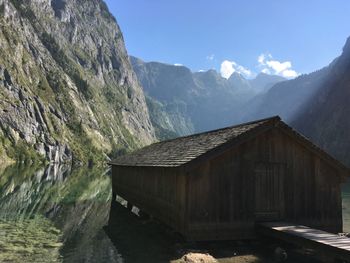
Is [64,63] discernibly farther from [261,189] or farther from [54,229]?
[261,189]

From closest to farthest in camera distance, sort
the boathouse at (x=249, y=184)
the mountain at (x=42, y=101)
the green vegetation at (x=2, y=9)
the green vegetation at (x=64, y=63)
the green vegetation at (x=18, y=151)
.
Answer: the boathouse at (x=249, y=184)
the green vegetation at (x=18, y=151)
the mountain at (x=42, y=101)
the green vegetation at (x=2, y=9)
the green vegetation at (x=64, y=63)

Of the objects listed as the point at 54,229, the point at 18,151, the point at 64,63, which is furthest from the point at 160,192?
the point at 64,63

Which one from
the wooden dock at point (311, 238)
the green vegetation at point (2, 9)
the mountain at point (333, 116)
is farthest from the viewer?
the mountain at point (333, 116)

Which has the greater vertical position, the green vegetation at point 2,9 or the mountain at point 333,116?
the green vegetation at point 2,9

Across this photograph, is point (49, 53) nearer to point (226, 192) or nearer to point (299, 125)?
point (299, 125)

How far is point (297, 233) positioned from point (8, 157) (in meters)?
104

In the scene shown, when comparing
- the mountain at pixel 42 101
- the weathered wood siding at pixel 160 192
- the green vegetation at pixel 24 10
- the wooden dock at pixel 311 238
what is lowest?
the wooden dock at pixel 311 238

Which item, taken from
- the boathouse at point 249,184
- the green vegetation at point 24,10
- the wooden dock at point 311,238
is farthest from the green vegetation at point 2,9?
the wooden dock at point 311,238

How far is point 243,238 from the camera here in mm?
19484

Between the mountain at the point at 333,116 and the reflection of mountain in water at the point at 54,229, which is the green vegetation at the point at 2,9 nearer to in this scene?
the reflection of mountain in water at the point at 54,229

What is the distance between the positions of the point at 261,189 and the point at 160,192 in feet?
20.0

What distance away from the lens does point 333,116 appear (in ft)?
529

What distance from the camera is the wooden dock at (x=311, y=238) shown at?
47.1 feet

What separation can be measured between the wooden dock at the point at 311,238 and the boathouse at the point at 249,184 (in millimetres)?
1201
